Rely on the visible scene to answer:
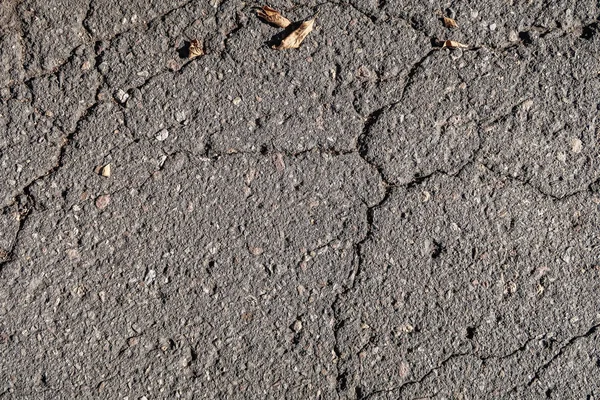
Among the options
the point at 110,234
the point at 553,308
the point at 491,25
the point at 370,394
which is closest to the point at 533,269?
the point at 553,308

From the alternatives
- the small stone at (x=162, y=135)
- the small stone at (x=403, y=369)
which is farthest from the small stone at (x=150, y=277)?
the small stone at (x=403, y=369)

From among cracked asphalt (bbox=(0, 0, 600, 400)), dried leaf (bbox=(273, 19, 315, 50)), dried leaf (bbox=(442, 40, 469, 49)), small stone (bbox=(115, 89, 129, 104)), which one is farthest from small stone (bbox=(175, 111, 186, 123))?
Answer: dried leaf (bbox=(442, 40, 469, 49))

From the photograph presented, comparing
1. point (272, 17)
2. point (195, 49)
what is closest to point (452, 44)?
point (272, 17)

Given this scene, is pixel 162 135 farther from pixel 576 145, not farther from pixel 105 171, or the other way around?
pixel 576 145

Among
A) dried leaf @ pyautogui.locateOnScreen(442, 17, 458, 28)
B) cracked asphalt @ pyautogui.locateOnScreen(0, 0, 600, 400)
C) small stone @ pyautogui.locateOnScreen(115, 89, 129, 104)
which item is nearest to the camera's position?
cracked asphalt @ pyautogui.locateOnScreen(0, 0, 600, 400)

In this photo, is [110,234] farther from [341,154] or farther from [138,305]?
[341,154]

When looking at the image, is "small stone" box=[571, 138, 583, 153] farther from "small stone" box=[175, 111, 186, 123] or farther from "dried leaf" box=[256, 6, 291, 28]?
"small stone" box=[175, 111, 186, 123]
